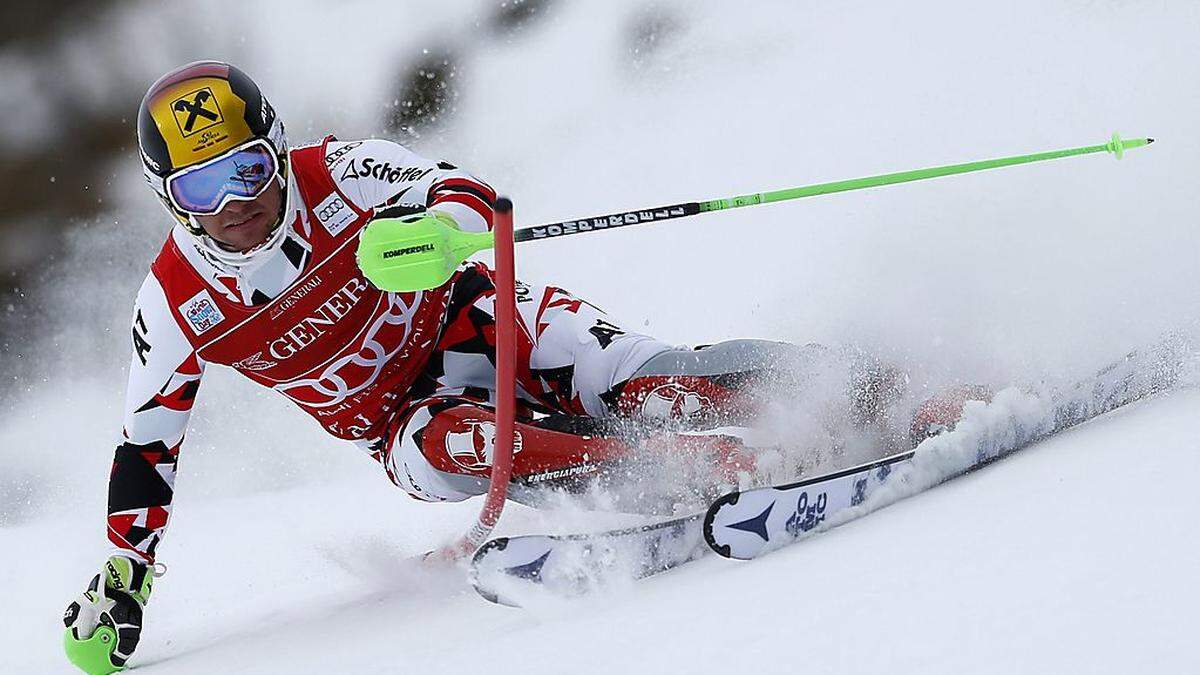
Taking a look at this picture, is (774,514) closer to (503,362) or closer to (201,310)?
(503,362)

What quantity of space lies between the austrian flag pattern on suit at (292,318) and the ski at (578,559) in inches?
27.4

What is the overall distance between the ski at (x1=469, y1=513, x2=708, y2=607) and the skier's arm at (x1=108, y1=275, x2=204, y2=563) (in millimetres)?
871

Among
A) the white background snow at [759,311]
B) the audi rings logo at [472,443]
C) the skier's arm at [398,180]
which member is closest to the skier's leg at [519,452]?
the audi rings logo at [472,443]

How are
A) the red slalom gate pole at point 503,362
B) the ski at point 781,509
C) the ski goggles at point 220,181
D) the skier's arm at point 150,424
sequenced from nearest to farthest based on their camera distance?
the red slalom gate pole at point 503,362, the ski at point 781,509, the ski goggles at point 220,181, the skier's arm at point 150,424

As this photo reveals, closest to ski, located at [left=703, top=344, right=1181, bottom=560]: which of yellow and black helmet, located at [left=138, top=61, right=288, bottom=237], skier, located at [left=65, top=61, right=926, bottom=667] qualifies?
skier, located at [left=65, top=61, right=926, bottom=667]

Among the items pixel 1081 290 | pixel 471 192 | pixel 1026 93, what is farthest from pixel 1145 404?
pixel 1026 93

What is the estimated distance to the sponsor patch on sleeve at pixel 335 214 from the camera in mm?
2516

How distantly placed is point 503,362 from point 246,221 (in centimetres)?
71

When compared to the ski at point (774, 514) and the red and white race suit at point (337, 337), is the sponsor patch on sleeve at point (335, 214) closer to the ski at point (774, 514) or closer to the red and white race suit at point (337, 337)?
the red and white race suit at point (337, 337)

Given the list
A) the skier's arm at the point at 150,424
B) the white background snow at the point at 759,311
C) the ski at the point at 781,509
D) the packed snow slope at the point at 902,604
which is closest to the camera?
the packed snow slope at the point at 902,604

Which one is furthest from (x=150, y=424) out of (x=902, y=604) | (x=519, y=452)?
(x=902, y=604)

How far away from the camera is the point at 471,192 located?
239 cm

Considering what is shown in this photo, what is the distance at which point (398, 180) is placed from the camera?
2.56m

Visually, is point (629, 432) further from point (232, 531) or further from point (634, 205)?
point (634, 205)
